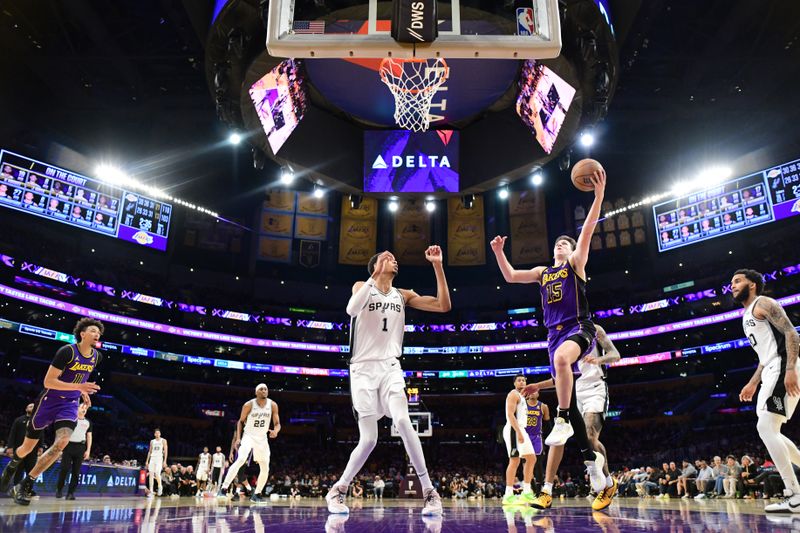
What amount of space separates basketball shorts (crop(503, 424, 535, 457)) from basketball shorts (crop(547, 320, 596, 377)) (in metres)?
3.27

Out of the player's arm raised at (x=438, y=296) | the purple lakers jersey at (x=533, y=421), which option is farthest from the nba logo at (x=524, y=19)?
the purple lakers jersey at (x=533, y=421)

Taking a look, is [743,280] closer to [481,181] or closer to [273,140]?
[481,181]

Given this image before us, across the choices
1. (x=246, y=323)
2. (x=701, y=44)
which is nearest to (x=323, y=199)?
(x=246, y=323)

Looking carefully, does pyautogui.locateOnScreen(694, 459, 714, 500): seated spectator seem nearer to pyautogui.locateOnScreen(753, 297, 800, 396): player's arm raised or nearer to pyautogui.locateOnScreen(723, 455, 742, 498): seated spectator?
pyautogui.locateOnScreen(723, 455, 742, 498): seated spectator

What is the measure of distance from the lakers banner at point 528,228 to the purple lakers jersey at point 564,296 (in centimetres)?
2734

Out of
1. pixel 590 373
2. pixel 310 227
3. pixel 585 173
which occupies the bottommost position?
pixel 590 373

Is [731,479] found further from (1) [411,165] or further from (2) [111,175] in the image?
(2) [111,175]

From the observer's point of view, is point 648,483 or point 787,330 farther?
point 648,483

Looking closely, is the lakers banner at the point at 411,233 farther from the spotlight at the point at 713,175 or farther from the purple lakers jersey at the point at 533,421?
the purple lakers jersey at the point at 533,421

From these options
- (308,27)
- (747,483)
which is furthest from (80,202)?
(747,483)

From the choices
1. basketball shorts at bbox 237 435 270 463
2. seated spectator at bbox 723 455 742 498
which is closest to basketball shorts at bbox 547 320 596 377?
basketball shorts at bbox 237 435 270 463

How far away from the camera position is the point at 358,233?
1303 inches

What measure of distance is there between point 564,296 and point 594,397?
1.85 metres

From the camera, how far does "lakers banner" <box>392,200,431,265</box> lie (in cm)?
3419
